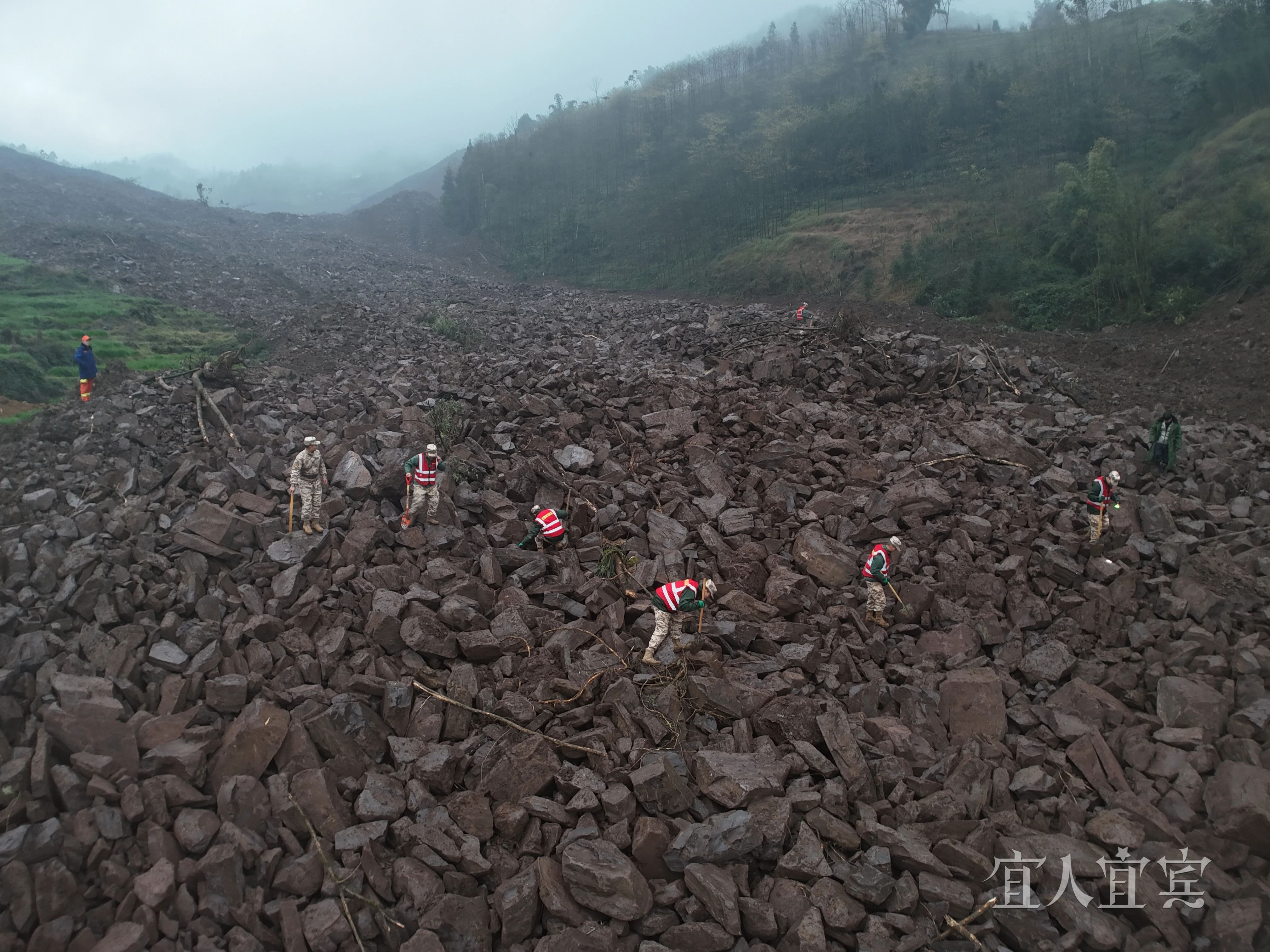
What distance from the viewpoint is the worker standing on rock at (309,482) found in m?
8.34

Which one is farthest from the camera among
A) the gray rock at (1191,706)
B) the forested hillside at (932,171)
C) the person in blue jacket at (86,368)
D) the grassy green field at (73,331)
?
the forested hillside at (932,171)

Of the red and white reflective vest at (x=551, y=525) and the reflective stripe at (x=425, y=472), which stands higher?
the reflective stripe at (x=425, y=472)

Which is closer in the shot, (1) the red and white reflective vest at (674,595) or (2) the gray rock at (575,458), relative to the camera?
(1) the red and white reflective vest at (674,595)

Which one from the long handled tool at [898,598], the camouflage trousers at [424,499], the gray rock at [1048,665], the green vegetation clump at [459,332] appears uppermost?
the green vegetation clump at [459,332]

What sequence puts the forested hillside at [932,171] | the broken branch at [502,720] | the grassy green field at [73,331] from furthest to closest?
the forested hillside at [932,171] → the grassy green field at [73,331] → the broken branch at [502,720]

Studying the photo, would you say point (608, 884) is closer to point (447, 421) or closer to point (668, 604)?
point (668, 604)

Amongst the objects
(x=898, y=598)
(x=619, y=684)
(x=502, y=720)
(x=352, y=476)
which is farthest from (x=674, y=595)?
(x=352, y=476)

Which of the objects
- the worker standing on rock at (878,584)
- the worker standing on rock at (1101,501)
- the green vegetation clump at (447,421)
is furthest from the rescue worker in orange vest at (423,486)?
the worker standing on rock at (1101,501)

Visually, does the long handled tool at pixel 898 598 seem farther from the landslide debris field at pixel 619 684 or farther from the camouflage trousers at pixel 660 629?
the camouflage trousers at pixel 660 629

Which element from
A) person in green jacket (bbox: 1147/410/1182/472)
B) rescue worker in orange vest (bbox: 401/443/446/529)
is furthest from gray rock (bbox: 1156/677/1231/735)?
rescue worker in orange vest (bbox: 401/443/446/529)

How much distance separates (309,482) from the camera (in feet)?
27.8

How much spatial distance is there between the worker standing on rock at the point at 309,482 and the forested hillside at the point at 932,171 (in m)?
24.1

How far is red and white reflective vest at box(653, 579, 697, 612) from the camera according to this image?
6.67 meters

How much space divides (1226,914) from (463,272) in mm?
46247
